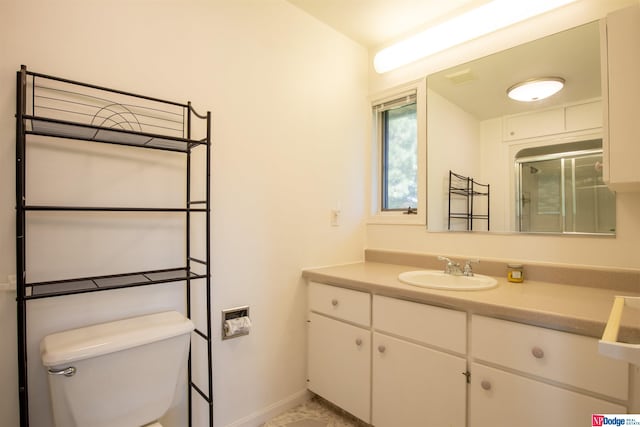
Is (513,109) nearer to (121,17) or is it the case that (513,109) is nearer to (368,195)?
(368,195)

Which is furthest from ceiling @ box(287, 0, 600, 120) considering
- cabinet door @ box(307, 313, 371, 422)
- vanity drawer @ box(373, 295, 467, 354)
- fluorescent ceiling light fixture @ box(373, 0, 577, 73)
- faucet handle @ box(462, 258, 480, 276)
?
cabinet door @ box(307, 313, 371, 422)

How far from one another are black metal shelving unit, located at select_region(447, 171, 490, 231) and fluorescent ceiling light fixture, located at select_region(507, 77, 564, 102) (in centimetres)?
49

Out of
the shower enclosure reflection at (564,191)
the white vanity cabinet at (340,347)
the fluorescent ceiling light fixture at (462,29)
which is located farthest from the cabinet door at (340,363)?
the fluorescent ceiling light fixture at (462,29)

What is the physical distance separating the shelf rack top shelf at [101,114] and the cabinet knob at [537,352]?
1437 mm

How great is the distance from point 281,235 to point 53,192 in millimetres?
1020

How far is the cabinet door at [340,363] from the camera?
1.59m

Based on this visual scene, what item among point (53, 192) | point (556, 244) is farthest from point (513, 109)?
point (53, 192)

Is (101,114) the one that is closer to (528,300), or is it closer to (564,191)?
(528,300)

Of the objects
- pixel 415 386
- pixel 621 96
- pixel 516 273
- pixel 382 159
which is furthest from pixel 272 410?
pixel 621 96

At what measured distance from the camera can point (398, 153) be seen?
7.42 ft

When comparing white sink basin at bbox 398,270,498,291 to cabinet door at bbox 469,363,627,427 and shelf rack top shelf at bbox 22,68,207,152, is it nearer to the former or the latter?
cabinet door at bbox 469,363,627,427

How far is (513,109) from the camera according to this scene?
1696mm

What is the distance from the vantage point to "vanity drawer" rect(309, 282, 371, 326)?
1588 mm

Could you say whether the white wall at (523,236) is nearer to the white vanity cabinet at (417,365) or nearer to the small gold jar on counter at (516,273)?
the small gold jar on counter at (516,273)
